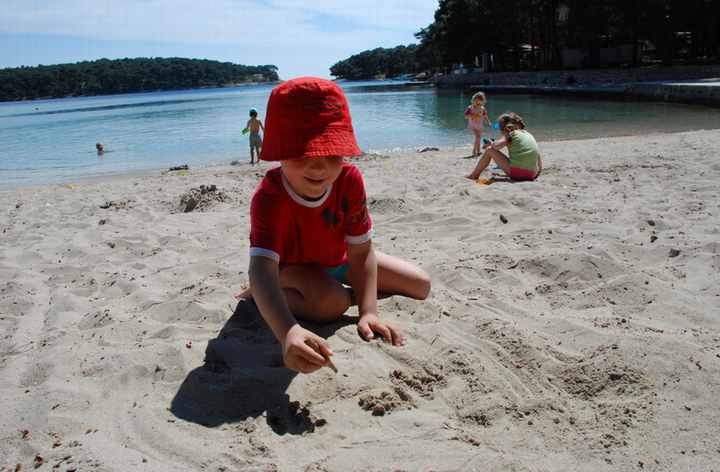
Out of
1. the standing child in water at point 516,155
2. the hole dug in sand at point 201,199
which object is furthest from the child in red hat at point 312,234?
the standing child in water at point 516,155

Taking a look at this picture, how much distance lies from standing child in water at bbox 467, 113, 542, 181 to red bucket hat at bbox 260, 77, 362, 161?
4.68m

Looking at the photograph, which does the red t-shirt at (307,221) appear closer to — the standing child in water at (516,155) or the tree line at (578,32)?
the standing child in water at (516,155)

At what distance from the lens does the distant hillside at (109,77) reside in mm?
116438

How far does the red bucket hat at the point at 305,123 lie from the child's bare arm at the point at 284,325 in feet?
1.52

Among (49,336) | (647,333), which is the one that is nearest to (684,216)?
(647,333)

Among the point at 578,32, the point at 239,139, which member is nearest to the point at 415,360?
the point at 239,139

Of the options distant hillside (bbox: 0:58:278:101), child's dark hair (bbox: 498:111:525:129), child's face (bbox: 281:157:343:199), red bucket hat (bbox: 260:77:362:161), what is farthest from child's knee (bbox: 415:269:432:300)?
distant hillside (bbox: 0:58:278:101)

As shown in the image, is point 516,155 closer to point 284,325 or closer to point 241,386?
point 284,325

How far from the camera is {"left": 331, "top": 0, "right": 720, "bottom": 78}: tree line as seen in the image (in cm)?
3022

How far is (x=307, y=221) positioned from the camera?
2451 millimetres

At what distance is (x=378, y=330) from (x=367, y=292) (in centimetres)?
22

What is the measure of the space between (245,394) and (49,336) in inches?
50.7

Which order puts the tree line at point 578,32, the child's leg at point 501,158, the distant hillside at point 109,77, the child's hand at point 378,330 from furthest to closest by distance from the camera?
the distant hillside at point 109,77 → the tree line at point 578,32 → the child's leg at point 501,158 → the child's hand at point 378,330

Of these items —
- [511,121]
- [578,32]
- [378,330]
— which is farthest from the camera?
[578,32]
